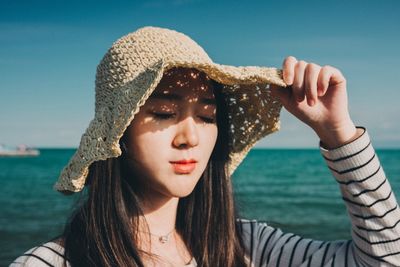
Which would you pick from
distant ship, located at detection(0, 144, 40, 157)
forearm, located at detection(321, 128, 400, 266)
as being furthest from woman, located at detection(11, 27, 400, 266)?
distant ship, located at detection(0, 144, 40, 157)

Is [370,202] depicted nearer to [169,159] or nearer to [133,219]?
[169,159]

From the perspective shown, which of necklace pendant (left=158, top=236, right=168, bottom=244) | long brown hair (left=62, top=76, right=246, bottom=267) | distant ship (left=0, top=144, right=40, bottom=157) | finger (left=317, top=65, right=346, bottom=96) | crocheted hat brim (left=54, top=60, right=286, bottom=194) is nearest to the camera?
crocheted hat brim (left=54, top=60, right=286, bottom=194)

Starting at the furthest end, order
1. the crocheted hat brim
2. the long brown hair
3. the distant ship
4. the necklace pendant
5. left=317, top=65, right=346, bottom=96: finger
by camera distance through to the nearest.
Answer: the distant ship
the necklace pendant
the long brown hair
left=317, top=65, right=346, bottom=96: finger
the crocheted hat brim

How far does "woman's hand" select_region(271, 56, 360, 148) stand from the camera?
172 cm

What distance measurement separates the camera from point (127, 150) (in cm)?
184

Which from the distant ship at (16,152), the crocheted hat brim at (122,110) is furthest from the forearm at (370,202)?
the distant ship at (16,152)

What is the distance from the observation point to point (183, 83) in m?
1.81

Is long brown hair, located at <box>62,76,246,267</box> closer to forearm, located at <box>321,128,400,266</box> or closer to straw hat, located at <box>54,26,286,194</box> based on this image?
straw hat, located at <box>54,26,286,194</box>

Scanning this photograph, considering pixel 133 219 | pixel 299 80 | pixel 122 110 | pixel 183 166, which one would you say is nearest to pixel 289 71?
pixel 299 80

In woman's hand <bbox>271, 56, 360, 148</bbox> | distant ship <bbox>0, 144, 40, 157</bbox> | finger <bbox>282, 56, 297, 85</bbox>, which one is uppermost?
finger <bbox>282, 56, 297, 85</bbox>

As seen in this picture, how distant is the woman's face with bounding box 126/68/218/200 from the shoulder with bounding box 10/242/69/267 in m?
0.44

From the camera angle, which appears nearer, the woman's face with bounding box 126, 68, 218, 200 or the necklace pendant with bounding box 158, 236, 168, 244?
the woman's face with bounding box 126, 68, 218, 200

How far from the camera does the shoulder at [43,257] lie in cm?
169

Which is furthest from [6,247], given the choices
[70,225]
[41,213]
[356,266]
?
[356,266]
